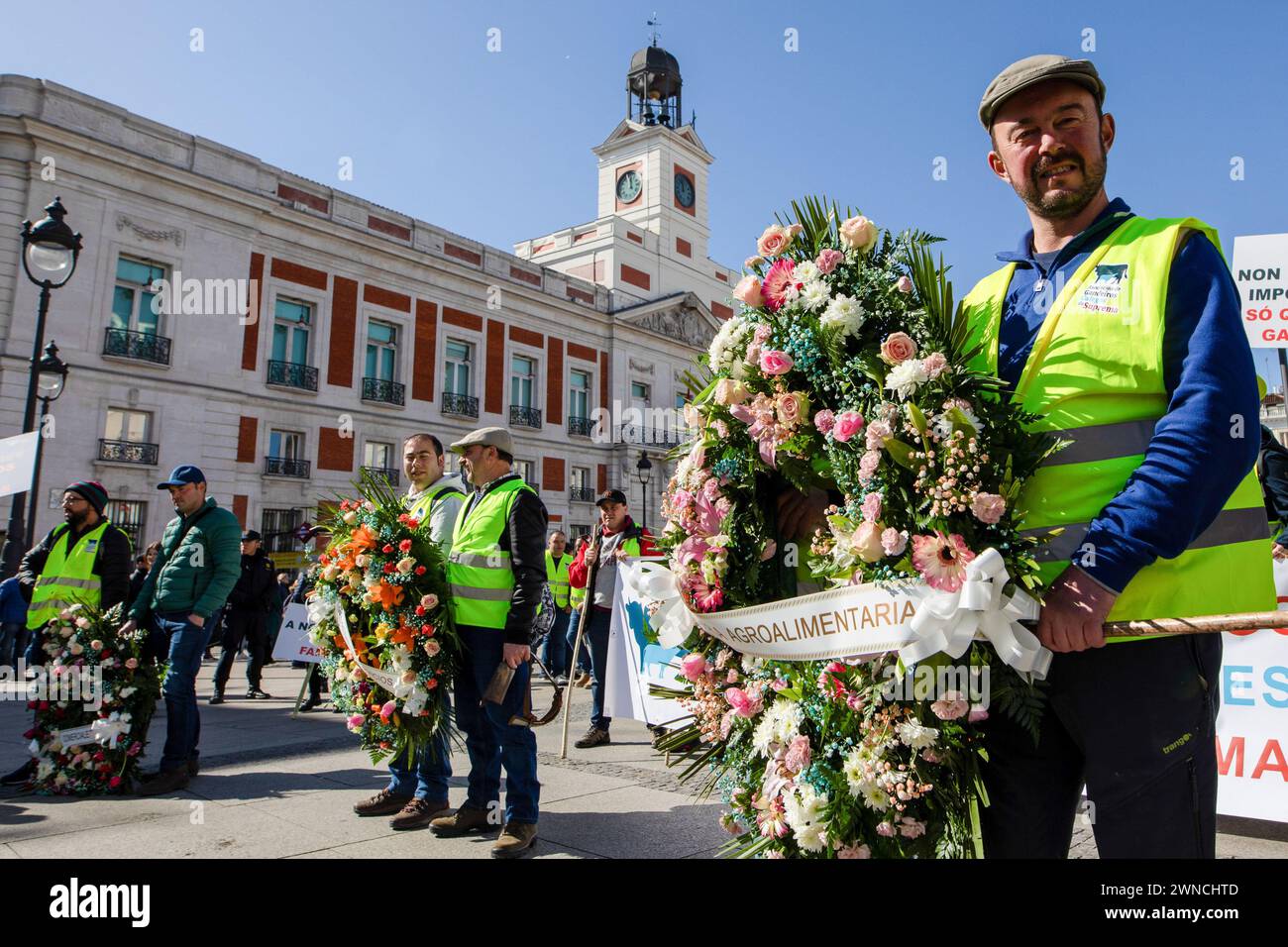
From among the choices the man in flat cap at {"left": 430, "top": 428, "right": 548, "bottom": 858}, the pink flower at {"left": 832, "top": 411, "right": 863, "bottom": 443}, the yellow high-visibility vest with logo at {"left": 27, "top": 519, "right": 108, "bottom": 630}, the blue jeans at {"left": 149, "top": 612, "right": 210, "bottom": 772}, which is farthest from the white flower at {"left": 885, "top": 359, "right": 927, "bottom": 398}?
the yellow high-visibility vest with logo at {"left": 27, "top": 519, "right": 108, "bottom": 630}

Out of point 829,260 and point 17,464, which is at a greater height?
point 17,464

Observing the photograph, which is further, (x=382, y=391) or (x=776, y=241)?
(x=382, y=391)

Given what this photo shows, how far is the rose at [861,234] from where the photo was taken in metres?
2.07

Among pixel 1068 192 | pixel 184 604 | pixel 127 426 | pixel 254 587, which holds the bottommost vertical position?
pixel 184 604

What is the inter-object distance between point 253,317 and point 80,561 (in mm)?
19525

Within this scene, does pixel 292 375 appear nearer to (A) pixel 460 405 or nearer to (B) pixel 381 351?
(B) pixel 381 351

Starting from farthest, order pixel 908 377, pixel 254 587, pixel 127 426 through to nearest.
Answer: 1. pixel 127 426
2. pixel 254 587
3. pixel 908 377

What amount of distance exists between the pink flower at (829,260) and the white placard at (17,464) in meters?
7.67

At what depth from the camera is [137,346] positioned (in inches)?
829

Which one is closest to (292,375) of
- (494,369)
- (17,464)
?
(494,369)

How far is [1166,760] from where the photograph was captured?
5.42 ft

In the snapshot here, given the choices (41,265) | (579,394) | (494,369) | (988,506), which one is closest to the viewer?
(988,506)
